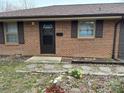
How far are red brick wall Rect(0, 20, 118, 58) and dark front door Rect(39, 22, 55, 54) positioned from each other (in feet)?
0.80

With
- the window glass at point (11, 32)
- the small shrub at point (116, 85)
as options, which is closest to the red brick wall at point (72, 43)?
the window glass at point (11, 32)

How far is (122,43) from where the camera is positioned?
29.3ft

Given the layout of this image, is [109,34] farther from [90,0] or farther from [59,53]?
[90,0]

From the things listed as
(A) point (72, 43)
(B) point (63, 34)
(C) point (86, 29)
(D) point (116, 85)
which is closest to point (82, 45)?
(A) point (72, 43)

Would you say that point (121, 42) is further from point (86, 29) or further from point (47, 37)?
point (47, 37)

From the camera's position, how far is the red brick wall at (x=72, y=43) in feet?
29.3

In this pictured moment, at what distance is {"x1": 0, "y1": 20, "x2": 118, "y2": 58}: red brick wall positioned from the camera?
895cm

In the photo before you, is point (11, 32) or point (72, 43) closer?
point (72, 43)

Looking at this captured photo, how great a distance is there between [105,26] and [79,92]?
528 centimetres

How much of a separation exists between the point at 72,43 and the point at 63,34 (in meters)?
0.73

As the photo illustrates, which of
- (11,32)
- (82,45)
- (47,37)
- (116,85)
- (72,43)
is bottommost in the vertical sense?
(116,85)

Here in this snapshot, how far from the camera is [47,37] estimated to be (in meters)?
9.44

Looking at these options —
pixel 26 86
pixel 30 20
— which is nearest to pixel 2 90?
pixel 26 86

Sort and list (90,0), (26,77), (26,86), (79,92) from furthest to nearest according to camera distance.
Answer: (90,0), (26,77), (26,86), (79,92)
